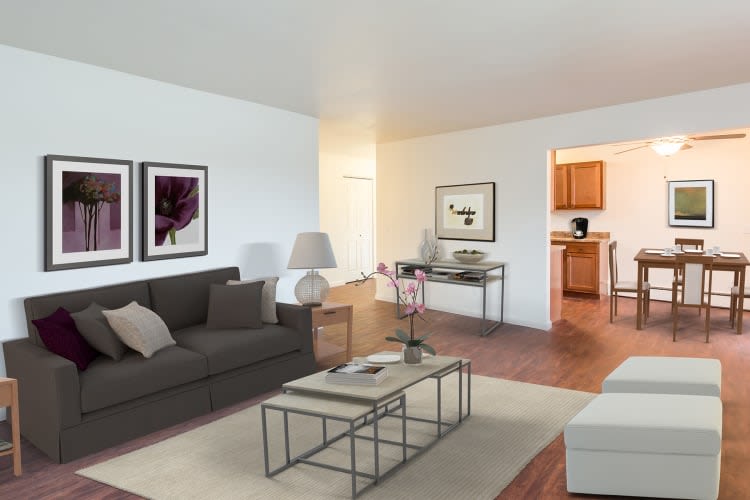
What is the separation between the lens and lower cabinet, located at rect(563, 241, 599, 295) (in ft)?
26.8

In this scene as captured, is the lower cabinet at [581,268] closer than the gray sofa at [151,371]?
No

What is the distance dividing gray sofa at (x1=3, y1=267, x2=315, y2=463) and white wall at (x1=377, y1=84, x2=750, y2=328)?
9.78 ft

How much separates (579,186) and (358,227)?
12.7ft

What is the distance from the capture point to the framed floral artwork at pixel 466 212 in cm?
664

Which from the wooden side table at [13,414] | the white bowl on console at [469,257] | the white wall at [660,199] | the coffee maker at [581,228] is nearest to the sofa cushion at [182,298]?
the wooden side table at [13,414]

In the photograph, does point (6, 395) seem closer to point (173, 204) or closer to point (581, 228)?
point (173, 204)

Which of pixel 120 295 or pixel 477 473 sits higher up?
pixel 120 295

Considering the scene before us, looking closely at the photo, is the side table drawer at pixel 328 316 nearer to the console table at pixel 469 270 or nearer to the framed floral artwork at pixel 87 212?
the console table at pixel 469 270

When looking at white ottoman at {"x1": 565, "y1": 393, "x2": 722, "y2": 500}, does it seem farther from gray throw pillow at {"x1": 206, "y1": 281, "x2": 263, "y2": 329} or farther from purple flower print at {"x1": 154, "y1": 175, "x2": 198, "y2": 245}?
purple flower print at {"x1": 154, "y1": 175, "x2": 198, "y2": 245}

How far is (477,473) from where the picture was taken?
2.83m

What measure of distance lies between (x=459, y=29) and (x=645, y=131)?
9.30ft

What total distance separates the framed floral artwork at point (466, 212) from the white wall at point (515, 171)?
88mm

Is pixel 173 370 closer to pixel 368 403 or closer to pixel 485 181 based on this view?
pixel 368 403

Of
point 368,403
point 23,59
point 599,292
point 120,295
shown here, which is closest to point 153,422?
point 120,295
